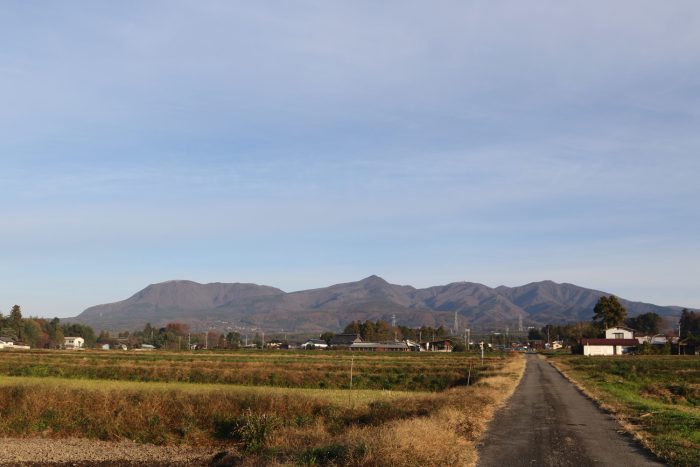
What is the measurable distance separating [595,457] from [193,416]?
54.6 feet

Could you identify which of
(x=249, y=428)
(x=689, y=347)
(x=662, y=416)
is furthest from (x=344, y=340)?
(x=662, y=416)

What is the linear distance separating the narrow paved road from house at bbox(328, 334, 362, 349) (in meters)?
151

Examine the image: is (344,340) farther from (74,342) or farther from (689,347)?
(689,347)

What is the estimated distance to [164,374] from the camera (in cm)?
4834

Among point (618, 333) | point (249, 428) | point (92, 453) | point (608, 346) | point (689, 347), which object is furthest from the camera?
point (618, 333)

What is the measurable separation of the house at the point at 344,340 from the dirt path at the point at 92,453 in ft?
495

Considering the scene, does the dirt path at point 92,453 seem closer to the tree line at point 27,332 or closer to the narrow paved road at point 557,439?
the narrow paved road at point 557,439

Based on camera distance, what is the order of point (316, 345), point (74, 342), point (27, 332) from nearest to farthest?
point (27, 332) → point (74, 342) → point (316, 345)

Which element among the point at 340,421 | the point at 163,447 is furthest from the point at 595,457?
the point at 163,447

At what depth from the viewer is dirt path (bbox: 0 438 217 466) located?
20.6m

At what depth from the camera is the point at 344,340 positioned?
183 m

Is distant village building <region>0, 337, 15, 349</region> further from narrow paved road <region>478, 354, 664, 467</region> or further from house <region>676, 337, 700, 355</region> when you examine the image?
narrow paved road <region>478, 354, 664, 467</region>

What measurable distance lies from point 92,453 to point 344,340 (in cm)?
16208

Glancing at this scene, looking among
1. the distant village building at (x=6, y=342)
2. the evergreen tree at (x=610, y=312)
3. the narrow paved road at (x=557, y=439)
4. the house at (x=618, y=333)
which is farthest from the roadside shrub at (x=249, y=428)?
the distant village building at (x=6, y=342)
